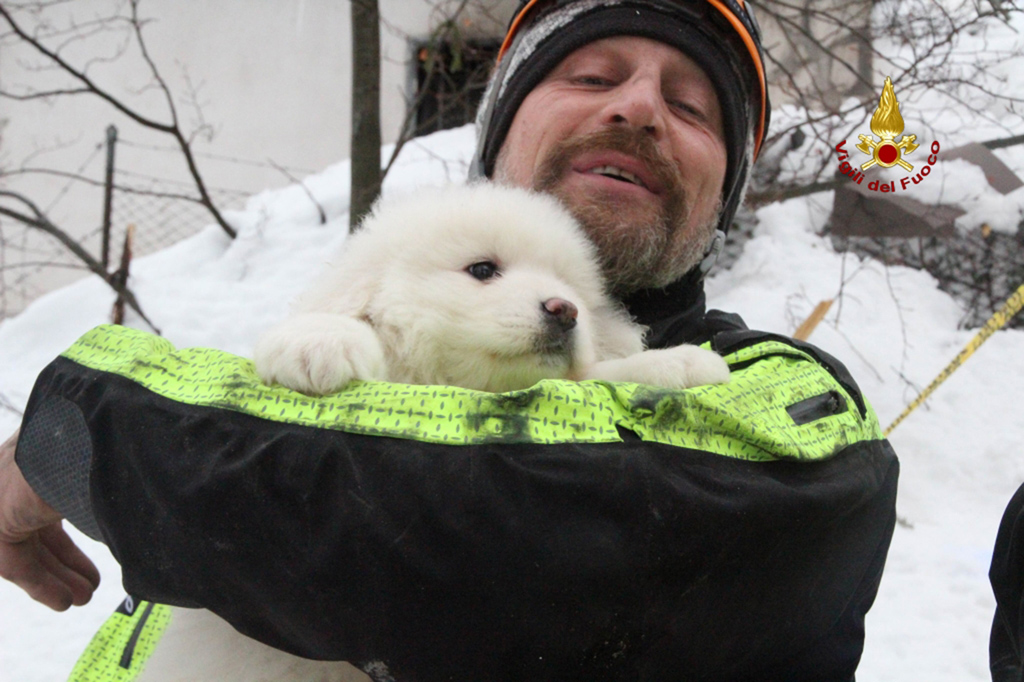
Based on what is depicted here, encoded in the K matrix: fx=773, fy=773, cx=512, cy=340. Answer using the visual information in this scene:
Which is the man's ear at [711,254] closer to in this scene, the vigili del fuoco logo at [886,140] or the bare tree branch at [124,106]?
the vigili del fuoco logo at [886,140]

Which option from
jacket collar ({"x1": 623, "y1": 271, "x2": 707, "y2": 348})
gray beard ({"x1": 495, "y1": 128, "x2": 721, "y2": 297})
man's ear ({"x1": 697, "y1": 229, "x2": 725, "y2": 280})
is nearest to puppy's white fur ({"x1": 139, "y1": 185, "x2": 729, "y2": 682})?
gray beard ({"x1": 495, "y1": 128, "x2": 721, "y2": 297})

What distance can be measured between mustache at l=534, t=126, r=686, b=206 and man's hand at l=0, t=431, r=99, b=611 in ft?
4.73

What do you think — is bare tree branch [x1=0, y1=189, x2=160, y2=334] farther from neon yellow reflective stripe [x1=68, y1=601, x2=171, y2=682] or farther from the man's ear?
the man's ear

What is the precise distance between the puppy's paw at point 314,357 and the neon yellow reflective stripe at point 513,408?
0.03m

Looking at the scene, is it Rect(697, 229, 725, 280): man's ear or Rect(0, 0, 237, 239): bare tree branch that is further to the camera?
Rect(0, 0, 237, 239): bare tree branch

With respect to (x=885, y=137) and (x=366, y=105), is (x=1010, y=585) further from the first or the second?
(x=366, y=105)

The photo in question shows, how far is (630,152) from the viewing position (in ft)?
6.89

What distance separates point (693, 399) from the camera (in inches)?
50.6

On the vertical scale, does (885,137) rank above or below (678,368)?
above

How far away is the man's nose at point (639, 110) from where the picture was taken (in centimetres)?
206

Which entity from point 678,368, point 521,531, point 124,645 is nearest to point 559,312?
point 678,368

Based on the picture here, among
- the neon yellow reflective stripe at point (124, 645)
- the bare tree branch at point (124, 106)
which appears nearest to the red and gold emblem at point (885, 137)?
the neon yellow reflective stripe at point (124, 645)

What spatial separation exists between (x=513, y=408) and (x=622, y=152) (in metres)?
1.10

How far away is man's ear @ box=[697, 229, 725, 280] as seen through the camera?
2355 mm
